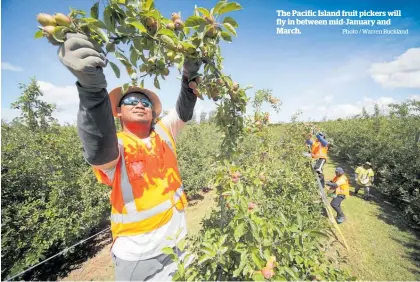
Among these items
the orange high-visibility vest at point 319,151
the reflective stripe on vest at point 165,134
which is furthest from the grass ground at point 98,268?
the orange high-visibility vest at point 319,151

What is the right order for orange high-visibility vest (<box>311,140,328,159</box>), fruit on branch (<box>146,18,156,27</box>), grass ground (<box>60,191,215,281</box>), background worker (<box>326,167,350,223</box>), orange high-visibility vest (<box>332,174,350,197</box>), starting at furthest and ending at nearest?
orange high-visibility vest (<box>311,140,328,159</box>), orange high-visibility vest (<box>332,174,350,197</box>), background worker (<box>326,167,350,223</box>), grass ground (<box>60,191,215,281</box>), fruit on branch (<box>146,18,156,27</box>)

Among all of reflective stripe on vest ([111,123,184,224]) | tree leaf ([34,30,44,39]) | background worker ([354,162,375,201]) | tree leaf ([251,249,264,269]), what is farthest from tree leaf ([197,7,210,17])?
background worker ([354,162,375,201])

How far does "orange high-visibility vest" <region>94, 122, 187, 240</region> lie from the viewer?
1.75 metres

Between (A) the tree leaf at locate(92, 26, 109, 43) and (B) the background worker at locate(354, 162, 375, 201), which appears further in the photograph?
(B) the background worker at locate(354, 162, 375, 201)

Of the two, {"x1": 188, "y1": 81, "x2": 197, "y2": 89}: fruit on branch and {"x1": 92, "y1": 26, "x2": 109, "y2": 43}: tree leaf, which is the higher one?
{"x1": 92, "y1": 26, "x2": 109, "y2": 43}: tree leaf

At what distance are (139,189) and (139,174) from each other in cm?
12

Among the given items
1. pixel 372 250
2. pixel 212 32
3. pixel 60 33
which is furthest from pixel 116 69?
pixel 372 250

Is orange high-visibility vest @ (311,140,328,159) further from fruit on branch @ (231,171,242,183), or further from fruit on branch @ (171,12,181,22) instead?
fruit on branch @ (171,12,181,22)

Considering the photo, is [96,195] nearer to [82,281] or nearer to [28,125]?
[82,281]

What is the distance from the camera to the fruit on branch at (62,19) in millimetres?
914

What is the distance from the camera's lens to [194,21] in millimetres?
1234

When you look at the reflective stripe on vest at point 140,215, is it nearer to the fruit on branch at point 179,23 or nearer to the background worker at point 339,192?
the fruit on branch at point 179,23

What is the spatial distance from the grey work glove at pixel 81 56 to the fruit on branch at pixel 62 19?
44 millimetres

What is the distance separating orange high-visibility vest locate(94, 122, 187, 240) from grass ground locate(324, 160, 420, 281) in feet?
14.5
